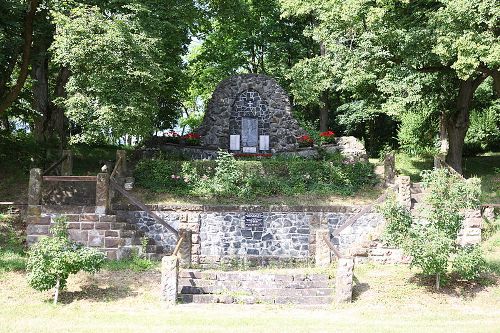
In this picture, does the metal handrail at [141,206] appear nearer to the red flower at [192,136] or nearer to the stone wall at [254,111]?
the red flower at [192,136]

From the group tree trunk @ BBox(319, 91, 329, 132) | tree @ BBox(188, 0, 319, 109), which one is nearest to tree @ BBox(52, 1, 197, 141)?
tree @ BBox(188, 0, 319, 109)

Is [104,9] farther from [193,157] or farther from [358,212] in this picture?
[358,212]

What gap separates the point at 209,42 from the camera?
98.4ft

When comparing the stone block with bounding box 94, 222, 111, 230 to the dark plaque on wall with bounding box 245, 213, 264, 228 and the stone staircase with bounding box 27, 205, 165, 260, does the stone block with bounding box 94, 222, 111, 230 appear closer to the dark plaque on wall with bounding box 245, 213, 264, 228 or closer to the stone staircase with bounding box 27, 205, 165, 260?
the stone staircase with bounding box 27, 205, 165, 260

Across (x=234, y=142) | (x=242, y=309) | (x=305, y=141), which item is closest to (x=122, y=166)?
(x=234, y=142)

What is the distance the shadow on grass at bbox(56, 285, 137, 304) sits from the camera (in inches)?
468

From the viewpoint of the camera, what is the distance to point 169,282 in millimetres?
12000

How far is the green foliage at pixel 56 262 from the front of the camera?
37.5 feet

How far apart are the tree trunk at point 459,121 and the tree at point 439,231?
8801 mm

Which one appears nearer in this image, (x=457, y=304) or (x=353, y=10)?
(x=457, y=304)

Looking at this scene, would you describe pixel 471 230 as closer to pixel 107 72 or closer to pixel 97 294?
pixel 97 294

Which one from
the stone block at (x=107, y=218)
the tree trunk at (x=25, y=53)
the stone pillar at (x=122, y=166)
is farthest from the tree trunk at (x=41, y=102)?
the stone block at (x=107, y=218)

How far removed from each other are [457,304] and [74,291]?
Answer: 28.9ft

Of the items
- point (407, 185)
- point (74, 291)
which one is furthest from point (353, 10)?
point (74, 291)
